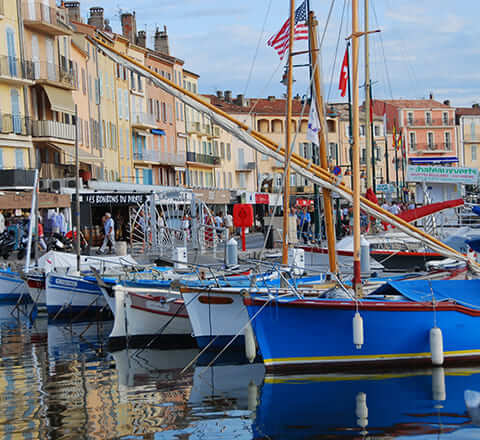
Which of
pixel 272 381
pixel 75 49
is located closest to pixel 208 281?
pixel 272 381

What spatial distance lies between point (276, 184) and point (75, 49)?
1860 inches

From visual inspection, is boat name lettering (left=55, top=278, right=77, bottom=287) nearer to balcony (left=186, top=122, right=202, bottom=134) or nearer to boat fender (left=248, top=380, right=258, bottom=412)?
boat fender (left=248, top=380, right=258, bottom=412)

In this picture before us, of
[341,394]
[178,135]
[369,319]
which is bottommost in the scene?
[341,394]

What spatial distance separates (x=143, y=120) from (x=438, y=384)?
58234 millimetres

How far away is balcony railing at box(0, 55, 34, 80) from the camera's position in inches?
1838

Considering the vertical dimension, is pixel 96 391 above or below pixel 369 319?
below

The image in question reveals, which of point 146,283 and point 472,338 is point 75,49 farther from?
point 472,338

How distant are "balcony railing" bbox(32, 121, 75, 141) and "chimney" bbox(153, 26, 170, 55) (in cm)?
3481

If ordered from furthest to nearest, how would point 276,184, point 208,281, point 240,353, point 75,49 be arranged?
point 276,184 → point 75,49 → point 208,281 → point 240,353

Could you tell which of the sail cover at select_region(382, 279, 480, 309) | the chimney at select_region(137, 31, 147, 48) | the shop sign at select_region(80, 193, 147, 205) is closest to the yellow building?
the shop sign at select_region(80, 193, 147, 205)

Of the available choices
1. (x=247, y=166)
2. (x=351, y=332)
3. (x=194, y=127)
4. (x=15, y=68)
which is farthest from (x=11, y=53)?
(x=247, y=166)

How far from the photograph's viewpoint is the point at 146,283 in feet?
75.9

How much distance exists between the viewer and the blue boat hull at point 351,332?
16250mm

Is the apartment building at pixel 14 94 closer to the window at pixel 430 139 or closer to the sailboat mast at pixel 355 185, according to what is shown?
the sailboat mast at pixel 355 185
